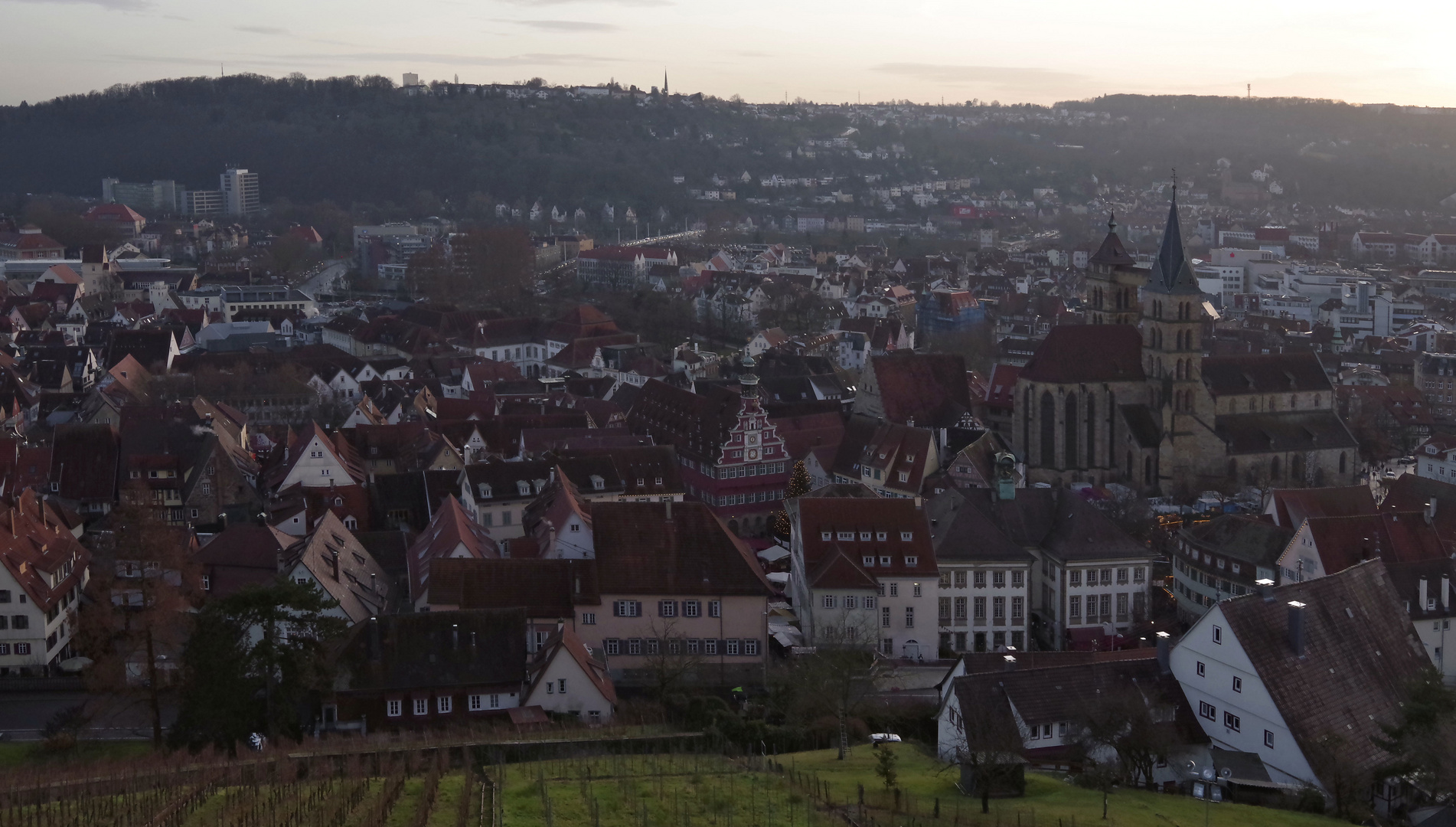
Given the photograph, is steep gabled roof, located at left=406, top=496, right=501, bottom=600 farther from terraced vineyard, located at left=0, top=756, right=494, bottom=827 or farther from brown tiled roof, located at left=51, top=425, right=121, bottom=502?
brown tiled roof, located at left=51, top=425, right=121, bottom=502

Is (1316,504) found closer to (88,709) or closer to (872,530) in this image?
(872,530)

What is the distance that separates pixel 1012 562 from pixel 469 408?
26678 millimetres

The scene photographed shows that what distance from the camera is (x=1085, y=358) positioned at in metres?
55.6

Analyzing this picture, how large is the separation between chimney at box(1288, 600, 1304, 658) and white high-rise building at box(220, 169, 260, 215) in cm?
16228

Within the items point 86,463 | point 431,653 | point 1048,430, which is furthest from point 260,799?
point 1048,430

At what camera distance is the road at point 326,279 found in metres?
118

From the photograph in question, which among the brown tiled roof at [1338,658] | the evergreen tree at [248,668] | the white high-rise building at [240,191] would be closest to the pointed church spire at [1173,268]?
the brown tiled roof at [1338,658]

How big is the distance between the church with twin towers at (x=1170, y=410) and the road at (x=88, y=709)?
32.7m

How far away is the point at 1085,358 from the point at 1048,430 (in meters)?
2.86

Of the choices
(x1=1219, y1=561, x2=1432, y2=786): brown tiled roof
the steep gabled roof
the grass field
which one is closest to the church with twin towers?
the steep gabled roof

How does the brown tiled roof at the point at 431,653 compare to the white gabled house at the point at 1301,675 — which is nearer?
the white gabled house at the point at 1301,675

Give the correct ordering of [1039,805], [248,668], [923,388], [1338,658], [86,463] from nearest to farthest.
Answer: [1039,805] < [248,668] < [1338,658] < [86,463] < [923,388]

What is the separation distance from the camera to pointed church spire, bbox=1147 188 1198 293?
180 ft

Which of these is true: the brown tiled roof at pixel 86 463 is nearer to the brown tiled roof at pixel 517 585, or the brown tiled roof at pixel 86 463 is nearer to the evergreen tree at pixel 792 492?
the brown tiled roof at pixel 517 585
